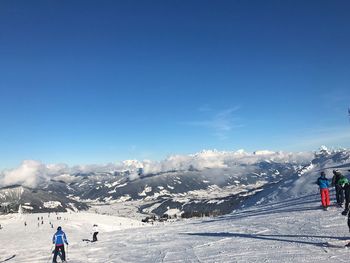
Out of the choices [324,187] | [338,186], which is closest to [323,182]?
[324,187]

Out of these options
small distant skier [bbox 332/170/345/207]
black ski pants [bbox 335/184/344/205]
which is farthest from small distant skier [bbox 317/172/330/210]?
black ski pants [bbox 335/184/344/205]

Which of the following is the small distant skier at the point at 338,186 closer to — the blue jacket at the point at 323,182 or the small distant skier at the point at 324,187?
→ the blue jacket at the point at 323,182

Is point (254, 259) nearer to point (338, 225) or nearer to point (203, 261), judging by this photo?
point (203, 261)

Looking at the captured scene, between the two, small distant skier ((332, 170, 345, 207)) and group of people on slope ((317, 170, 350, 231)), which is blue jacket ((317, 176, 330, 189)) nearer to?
group of people on slope ((317, 170, 350, 231))

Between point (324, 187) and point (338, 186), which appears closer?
point (338, 186)

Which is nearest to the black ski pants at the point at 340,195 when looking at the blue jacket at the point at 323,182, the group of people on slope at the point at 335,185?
the group of people on slope at the point at 335,185

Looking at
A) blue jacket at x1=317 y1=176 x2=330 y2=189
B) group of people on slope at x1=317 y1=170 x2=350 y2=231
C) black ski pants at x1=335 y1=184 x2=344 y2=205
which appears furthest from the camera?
black ski pants at x1=335 y1=184 x2=344 y2=205

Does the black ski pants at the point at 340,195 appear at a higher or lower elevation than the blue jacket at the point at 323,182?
lower

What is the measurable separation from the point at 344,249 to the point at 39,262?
2195 cm

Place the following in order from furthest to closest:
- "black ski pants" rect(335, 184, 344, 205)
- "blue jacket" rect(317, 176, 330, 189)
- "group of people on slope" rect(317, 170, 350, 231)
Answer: "black ski pants" rect(335, 184, 344, 205) < "blue jacket" rect(317, 176, 330, 189) < "group of people on slope" rect(317, 170, 350, 231)

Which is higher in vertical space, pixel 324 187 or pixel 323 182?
pixel 323 182

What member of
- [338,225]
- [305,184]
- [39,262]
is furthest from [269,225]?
[305,184]

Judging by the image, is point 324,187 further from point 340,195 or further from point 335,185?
point 340,195

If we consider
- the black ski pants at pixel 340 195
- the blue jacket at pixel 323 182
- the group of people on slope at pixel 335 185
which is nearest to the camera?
the group of people on slope at pixel 335 185
